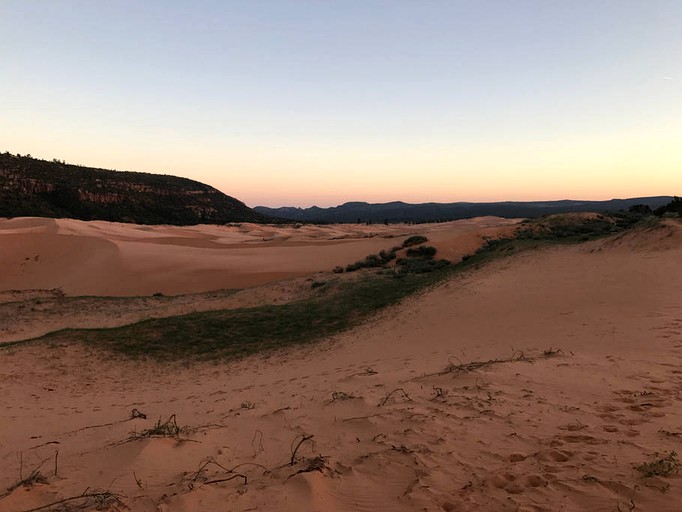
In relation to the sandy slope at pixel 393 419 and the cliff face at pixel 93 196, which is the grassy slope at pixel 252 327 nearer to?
the sandy slope at pixel 393 419

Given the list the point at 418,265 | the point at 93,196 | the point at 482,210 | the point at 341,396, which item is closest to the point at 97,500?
the point at 341,396

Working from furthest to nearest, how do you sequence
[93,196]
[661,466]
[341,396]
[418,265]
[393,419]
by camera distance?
[93,196] → [418,265] → [341,396] → [393,419] → [661,466]

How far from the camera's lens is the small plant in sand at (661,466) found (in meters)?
2.79

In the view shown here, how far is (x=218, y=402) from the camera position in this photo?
6023 mm

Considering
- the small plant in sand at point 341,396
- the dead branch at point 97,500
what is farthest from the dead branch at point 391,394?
the dead branch at point 97,500

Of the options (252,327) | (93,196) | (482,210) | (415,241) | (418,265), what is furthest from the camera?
(482,210)

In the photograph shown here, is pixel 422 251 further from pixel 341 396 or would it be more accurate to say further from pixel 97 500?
pixel 97 500

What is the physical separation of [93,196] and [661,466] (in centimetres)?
6102

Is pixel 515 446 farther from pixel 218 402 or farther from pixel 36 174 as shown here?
pixel 36 174

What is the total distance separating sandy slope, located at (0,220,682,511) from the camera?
114 inches

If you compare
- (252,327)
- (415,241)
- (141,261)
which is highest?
(415,241)

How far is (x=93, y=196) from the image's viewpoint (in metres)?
53.1

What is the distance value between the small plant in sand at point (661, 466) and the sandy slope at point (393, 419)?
66 mm

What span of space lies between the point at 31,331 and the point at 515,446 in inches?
543
